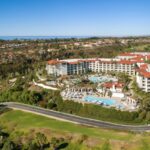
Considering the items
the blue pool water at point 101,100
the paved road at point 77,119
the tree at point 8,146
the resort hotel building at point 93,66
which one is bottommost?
the tree at point 8,146

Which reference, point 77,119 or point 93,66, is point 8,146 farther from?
point 93,66

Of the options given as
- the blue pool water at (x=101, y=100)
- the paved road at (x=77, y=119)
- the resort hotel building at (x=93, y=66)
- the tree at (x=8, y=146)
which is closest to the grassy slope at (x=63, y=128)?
the paved road at (x=77, y=119)

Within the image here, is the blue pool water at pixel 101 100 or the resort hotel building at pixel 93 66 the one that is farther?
the resort hotel building at pixel 93 66

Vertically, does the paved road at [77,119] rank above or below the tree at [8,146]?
above

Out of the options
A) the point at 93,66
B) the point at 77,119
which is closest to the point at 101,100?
the point at 77,119

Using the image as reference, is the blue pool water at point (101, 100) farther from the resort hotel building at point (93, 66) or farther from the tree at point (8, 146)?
the resort hotel building at point (93, 66)

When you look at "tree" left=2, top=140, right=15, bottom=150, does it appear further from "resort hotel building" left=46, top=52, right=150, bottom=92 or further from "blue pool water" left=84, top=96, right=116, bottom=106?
"resort hotel building" left=46, top=52, right=150, bottom=92

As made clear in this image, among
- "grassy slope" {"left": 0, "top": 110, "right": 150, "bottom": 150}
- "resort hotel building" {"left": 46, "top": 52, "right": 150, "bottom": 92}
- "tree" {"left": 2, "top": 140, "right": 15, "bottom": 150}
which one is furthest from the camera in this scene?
"resort hotel building" {"left": 46, "top": 52, "right": 150, "bottom": 92}

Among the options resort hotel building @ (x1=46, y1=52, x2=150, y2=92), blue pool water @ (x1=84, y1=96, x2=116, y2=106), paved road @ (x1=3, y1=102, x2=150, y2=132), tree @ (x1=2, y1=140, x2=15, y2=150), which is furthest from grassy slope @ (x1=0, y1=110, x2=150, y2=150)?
resort hotel building @ (x1=46, y1=52, x2=150, y2=92)
